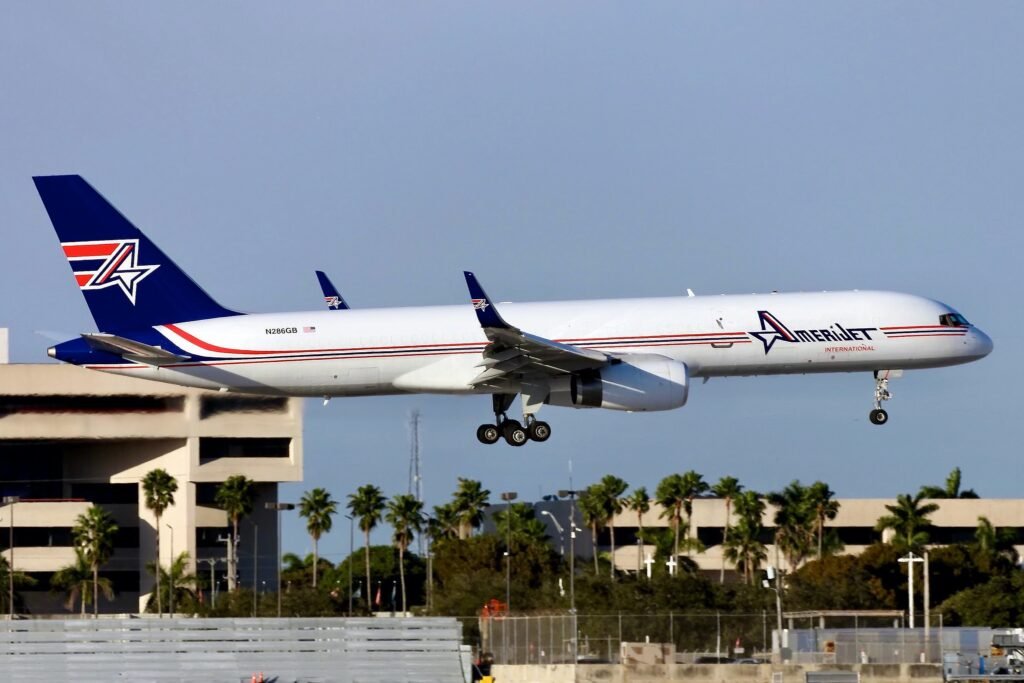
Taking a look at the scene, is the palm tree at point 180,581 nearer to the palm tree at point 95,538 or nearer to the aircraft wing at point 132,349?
the palm tree at point 95,538

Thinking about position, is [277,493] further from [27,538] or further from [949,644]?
[949,644]

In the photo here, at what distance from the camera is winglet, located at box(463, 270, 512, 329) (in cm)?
5012

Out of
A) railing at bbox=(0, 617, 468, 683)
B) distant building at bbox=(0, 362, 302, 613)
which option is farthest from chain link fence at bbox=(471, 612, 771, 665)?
distant building at bbox=(0, 362, 302, 613)

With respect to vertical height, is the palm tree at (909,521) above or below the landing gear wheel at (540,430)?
below

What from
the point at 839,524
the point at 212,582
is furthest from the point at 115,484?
the point at 839,524

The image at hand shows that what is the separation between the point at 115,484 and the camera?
119 metres

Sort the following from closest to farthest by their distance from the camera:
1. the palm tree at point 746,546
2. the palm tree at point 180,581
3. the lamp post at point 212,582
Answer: the lamp post at point 212,582, the palm tree at point 180,581, the palm tree at point 746,546

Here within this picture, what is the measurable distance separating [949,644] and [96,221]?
105ft

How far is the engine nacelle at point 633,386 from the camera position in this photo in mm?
53562

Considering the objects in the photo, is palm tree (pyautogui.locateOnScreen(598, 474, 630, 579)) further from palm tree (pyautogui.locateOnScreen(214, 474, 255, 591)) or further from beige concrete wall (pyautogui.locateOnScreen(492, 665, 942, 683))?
beige concrete wall (pyautogui.locateOnScreen(492, 665, 942, 683))

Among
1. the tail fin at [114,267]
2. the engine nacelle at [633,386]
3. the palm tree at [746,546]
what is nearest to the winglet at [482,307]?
the engine nacelle at [633,386]

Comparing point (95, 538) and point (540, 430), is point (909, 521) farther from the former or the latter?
point (540, 430)

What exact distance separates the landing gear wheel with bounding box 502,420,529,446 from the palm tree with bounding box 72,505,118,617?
64539 millimetres

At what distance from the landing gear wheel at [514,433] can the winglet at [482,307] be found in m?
6.37
